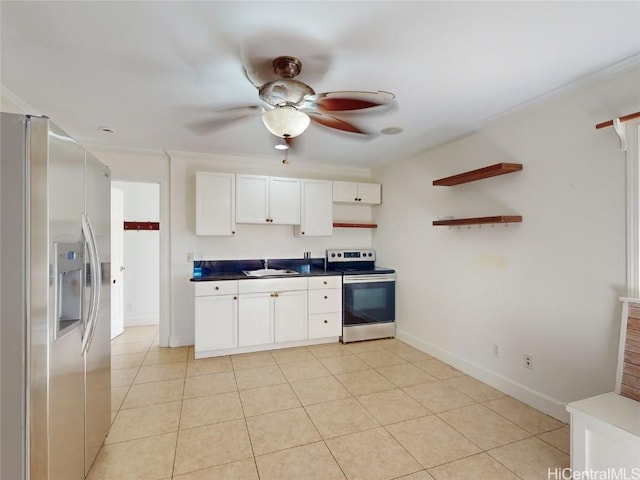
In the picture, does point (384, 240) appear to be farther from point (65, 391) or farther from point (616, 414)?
point (65, 391)

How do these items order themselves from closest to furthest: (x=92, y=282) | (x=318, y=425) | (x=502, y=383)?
(x=92, y=282) → (x=318, y=425) → (x=502, y=383)

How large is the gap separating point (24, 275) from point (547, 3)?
2487mm

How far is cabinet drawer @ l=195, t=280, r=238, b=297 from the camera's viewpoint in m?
3.57

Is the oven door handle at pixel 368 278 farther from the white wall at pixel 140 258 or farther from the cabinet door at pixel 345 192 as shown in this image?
the white wall at pixel 140 258

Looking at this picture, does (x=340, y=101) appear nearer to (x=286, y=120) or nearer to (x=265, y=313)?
(x=286, y=120)

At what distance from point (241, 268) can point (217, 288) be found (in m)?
0.64

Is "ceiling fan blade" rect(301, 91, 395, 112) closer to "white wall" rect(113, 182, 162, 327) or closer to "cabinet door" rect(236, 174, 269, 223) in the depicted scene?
"cabinet door" rect(236, 174, 269, 223)

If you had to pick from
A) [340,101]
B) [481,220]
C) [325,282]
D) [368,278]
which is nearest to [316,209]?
[325,282]

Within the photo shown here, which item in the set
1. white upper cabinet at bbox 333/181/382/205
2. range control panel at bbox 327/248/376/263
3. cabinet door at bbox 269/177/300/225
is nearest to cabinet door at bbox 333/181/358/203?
white upper cabinet at bbox 333/181/382/205

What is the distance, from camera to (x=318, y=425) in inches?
90.7

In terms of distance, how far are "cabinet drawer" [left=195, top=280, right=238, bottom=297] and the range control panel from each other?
1.44 meters

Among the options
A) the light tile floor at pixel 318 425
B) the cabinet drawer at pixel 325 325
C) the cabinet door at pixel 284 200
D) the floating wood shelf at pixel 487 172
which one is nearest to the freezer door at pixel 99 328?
the light tile floor at pixel 318 425

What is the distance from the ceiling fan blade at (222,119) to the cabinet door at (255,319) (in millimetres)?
1834

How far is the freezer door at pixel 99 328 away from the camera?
67.9 inches
